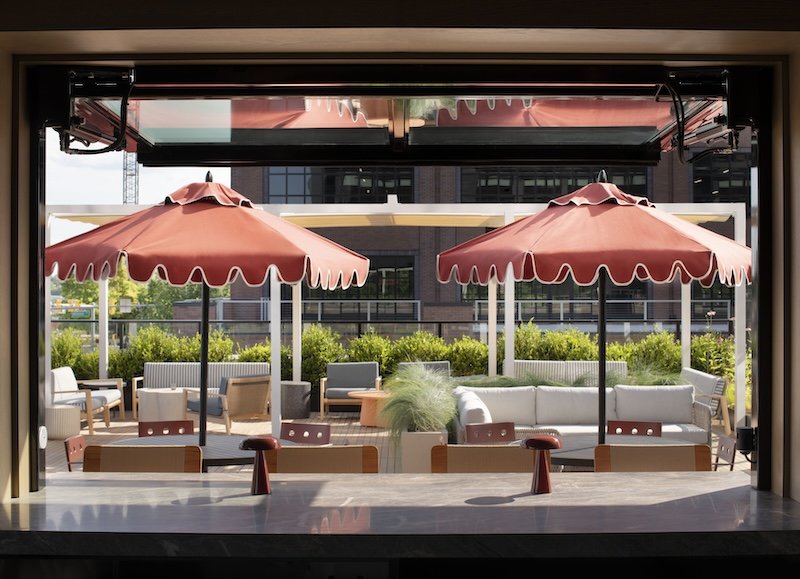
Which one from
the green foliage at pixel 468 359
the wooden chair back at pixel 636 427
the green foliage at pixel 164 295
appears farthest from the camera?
the green foliage at pixel 164 295

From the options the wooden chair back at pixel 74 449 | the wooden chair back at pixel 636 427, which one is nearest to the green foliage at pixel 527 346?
the wooden chair back at pixel 636 427

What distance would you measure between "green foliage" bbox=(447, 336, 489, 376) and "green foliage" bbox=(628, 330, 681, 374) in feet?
6.95

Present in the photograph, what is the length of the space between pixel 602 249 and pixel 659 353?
9117mm

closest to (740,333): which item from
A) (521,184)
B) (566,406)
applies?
(566,406)

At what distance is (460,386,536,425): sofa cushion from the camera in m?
8.76

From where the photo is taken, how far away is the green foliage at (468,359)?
12.8 m

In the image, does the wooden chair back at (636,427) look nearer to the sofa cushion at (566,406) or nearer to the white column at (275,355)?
the sofa cushion at (566,406)

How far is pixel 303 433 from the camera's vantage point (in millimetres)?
5297

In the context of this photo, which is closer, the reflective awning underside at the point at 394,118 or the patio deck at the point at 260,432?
the reflective awning underside at the point at 394,118

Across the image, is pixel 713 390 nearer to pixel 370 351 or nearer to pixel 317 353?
pixel 370 351

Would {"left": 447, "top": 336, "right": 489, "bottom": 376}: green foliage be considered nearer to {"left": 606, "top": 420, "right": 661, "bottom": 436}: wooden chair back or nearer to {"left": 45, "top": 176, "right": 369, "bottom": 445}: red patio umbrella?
{"left": 606, "top": 420, "right": 661, "bottom": 436}: wooden chair back

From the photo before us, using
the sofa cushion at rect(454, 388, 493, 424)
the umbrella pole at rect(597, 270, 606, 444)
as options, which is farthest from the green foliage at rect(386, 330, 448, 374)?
the umbrella pole at rect(597, 270, 606, 444)

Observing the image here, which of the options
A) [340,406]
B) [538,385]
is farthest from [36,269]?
[340,406]

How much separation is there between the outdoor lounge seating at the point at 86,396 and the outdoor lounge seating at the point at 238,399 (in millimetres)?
1019
